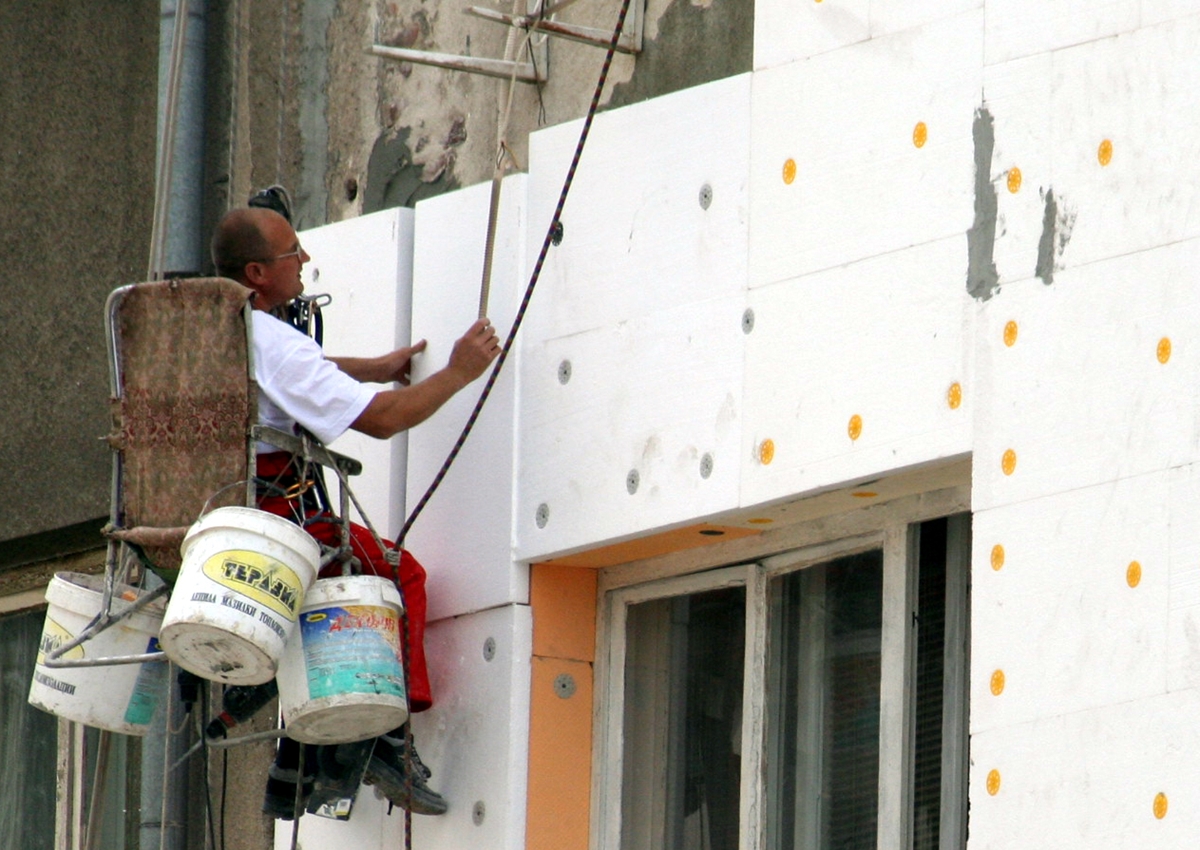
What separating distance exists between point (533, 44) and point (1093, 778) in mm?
3002

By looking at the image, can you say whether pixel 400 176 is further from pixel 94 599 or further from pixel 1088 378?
pixel 1088 378

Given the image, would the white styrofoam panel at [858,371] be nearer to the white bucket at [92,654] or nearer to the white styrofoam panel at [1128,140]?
the white styrofoam panel at [1128,140]

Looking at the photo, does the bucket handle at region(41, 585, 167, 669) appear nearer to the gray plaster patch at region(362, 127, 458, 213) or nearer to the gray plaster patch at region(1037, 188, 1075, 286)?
the gray plaster patch at region(362, 127, 458, 213)

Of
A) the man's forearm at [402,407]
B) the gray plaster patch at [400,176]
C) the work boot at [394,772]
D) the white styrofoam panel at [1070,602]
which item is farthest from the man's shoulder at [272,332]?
the white styrofoam panel at [1070,602]

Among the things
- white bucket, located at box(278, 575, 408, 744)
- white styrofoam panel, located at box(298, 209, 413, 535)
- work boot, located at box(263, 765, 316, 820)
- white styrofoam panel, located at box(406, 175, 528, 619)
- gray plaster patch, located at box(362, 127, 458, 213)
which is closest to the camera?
white bucket, located at box(278, 575, 408, 744)

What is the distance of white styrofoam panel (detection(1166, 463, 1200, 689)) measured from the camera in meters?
5.13

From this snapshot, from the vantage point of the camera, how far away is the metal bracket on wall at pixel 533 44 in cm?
712

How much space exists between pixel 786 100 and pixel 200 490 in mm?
1698

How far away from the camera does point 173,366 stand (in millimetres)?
6402

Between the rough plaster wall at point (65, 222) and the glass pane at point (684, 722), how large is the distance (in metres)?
2.49

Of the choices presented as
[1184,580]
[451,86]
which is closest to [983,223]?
[1184,580]

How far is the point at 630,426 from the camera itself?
21.6ft

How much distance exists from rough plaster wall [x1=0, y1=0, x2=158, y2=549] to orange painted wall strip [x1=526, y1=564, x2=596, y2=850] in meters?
2.26

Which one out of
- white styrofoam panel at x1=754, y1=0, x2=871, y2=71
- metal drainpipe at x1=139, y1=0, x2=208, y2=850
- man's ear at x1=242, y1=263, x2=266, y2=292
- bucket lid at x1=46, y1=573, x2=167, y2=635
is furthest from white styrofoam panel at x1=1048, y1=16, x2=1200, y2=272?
metal drainpipe at x1=139, y1=0, x2=208, y2=850
